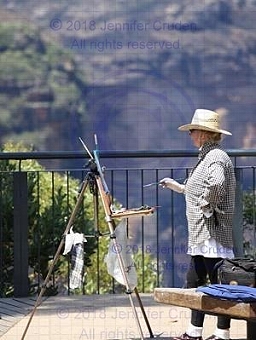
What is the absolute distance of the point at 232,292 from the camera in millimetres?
5727

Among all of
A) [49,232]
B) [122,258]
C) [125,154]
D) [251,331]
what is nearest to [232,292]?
[251,331]

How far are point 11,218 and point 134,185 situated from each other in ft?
5.67

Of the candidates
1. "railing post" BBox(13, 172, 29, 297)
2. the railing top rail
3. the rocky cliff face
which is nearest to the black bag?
the railing top rail

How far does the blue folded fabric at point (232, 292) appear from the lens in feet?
18.6

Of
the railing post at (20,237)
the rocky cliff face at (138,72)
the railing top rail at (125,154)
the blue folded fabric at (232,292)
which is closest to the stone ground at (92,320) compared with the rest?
the railing post at (20,237)

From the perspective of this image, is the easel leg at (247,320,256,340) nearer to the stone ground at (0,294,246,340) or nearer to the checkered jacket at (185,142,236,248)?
the checkered jacket at (185,142,236,248)

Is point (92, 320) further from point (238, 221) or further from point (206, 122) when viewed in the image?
point (206, 122)

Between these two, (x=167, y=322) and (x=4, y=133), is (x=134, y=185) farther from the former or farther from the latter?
(x=167, y=322)

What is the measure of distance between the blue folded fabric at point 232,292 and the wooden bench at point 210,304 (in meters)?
0.03

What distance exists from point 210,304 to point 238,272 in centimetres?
30

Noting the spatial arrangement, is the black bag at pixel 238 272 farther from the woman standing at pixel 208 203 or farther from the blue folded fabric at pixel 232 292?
the woman standing at pixel 208 203

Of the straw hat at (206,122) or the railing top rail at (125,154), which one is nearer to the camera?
the straw hat at (206,122)

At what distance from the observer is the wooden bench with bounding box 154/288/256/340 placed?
18.6ft

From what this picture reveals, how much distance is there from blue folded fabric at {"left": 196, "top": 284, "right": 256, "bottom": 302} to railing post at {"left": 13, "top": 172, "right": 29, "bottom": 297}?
3.21m
